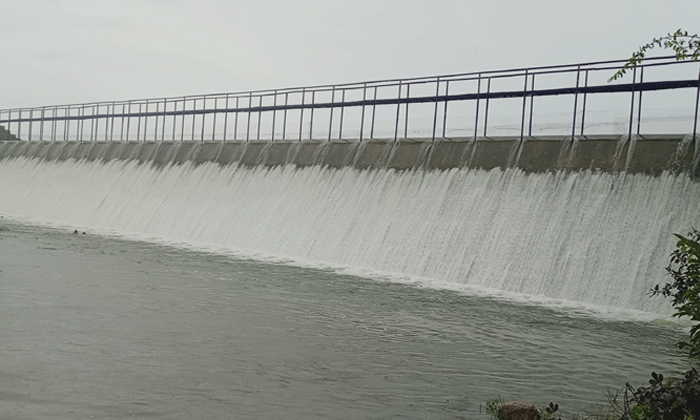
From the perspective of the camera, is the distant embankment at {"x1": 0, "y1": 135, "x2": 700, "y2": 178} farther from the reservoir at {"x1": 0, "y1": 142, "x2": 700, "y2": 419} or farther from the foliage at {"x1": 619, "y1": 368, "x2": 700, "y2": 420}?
the foliage at {"x1": 619, "y1": 368, "x2": 700, "y2": 420}

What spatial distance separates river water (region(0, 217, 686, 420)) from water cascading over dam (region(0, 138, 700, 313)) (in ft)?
5.84

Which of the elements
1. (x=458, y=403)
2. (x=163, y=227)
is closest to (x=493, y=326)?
(x=458, y=403)

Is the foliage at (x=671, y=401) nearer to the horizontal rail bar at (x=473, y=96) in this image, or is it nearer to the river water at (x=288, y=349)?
the river water at (x=288, y=349)

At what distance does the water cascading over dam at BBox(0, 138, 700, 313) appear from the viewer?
16141 mm

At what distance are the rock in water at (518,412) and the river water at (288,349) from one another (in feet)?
1.24

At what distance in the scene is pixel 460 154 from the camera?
72.5 ft

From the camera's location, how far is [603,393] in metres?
8.41

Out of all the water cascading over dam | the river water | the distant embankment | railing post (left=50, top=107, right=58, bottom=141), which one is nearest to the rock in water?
the river water

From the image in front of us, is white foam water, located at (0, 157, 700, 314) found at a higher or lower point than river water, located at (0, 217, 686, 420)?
higher

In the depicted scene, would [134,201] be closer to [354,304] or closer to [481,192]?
[481,192]

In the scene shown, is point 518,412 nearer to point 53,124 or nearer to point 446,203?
point 446,203

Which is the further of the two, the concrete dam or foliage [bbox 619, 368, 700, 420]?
the concrete dam

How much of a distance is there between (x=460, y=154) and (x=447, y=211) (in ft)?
8.17

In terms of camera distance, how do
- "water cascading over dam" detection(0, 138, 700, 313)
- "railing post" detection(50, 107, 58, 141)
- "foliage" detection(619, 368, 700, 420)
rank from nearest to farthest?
"foliage" detection(619, 368, 700, 420) → "water cascading over dam" detection(0, 138, 700, 313) → "railing post" detection(50, 107, 58, 141)
